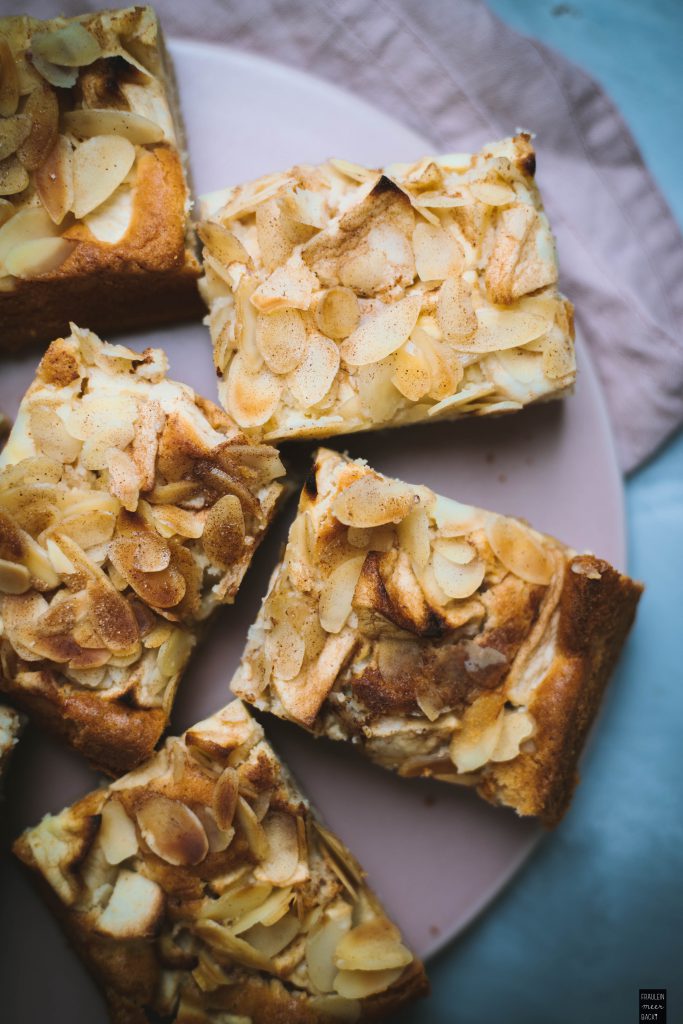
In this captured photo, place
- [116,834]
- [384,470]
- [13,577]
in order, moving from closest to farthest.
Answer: [13,577] < [116,834] < [384,470]

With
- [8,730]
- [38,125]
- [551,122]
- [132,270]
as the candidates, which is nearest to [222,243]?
[132,270]

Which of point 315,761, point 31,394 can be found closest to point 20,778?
point 315,761

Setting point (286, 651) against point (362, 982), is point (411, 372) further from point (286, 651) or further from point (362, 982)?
point (362, 982)

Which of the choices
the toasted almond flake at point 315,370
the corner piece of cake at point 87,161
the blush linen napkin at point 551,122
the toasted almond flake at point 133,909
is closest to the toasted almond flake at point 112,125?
A: the corner piece of cake at point 87,161

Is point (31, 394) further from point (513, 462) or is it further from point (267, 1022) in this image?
point (267, 1022)

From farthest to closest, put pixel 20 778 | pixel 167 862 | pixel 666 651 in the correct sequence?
1. pixel 666 651
2. pixel 20 778
3. pixel 167 862
